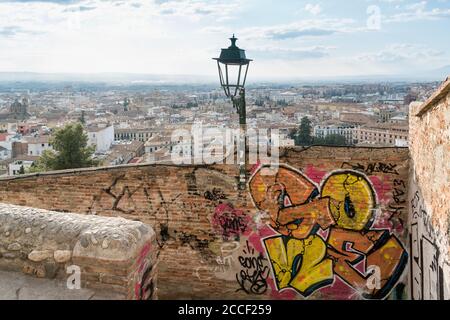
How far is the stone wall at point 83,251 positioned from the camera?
2975mm

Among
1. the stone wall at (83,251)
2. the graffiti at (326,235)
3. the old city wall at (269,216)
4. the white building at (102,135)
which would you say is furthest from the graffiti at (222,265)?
the white building at (102,135)

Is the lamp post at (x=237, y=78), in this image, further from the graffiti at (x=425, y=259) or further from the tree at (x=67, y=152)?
the tree at (x=67, y=152)

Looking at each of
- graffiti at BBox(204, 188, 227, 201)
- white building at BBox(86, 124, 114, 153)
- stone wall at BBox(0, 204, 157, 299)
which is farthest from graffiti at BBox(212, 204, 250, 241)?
white building at BBox(86, 124, 114, 153)

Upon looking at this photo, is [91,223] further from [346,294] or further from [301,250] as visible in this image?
[346,294]

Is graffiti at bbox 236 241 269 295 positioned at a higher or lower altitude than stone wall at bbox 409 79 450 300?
→ lower

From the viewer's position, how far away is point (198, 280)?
6602 mm

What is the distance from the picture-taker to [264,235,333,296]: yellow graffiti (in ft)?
20.8

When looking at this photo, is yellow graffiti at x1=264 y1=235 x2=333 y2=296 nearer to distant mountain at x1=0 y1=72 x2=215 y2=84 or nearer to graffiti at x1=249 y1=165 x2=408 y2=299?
graffiti at x1=249 y1=165 x2=408 y2=299

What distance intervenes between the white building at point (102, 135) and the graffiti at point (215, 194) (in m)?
57.5

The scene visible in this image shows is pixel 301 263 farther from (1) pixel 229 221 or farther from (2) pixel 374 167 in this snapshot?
(2) pixel 374 167

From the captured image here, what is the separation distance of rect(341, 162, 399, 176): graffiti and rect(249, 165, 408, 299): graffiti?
0.12ft

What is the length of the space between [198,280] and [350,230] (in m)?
2.20

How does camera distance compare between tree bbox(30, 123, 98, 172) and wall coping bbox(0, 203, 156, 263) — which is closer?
wall coping bbox(0, 203, 156, 263)

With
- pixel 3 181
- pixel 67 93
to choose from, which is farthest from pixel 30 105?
pixel 3 181
